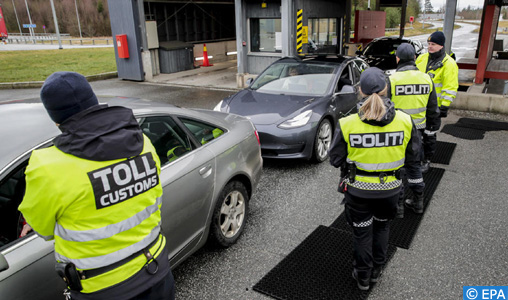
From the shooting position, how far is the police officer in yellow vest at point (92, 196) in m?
1.68

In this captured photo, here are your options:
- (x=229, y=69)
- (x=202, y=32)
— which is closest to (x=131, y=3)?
(x=229, y=69)

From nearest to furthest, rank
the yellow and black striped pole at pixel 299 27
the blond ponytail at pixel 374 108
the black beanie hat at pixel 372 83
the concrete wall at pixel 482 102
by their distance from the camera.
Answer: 1. the blond ponytail at pixel 374 108
2. the black beanie hat at pixel 372 83
3. the concrete wall at pixel 482 102
4. the yellow and black striped pole at pixel 299 27

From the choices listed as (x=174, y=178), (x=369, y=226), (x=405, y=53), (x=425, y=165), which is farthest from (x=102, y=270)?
(x=425, y=165)

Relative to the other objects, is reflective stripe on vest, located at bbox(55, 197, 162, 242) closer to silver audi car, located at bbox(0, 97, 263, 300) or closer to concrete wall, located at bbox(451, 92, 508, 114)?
silver audi car, located at bbox(0, 97, 263, 300)

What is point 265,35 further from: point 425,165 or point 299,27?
point 425,165

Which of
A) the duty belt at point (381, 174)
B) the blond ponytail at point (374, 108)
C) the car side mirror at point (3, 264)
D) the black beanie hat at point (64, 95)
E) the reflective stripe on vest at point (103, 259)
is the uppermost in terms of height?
the black beanie hat at point (64, 95)

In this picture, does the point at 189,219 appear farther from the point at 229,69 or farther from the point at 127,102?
the point at 229,69

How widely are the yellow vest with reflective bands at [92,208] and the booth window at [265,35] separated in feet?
36.6

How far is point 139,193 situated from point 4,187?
110 centimetres

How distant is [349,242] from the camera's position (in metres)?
4.00

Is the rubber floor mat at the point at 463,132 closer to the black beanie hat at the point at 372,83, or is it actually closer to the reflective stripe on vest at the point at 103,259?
the black beanie hat at the point at 372,83

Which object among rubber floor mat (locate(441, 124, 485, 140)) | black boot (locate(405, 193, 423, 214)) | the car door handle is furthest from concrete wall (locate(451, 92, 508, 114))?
the car door handle

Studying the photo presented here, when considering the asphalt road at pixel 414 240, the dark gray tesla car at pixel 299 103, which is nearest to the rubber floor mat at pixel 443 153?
the asphalt road at pixel 414 240

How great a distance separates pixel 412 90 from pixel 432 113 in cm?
43
